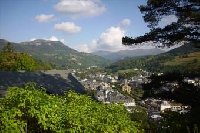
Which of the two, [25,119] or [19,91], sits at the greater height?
[19,91]

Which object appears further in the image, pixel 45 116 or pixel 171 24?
pixel 171 24

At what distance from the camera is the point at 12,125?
784 cm

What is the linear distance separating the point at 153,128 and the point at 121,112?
4.43 meters

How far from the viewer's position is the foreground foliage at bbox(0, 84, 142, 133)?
818cm

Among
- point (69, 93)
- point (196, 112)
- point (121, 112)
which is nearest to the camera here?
point (121, 112)

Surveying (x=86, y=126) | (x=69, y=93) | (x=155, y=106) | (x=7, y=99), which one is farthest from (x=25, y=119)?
(x=155, y=106)

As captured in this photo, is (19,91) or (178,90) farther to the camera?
(178,90)

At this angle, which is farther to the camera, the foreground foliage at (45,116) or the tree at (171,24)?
the tree at (171,24)

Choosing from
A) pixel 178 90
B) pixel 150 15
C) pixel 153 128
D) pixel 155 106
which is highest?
pixel 150 15

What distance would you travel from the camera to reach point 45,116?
8539 mm

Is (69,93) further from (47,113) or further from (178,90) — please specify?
(178,90)

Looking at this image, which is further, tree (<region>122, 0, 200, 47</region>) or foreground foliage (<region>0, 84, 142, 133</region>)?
tree (<region>122, 0, 200, 47</region>)

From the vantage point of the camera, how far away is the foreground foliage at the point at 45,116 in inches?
322

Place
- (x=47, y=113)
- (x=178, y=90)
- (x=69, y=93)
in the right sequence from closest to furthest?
(x=47, y=113), (x=69, y=93), (x=178, y=90)
